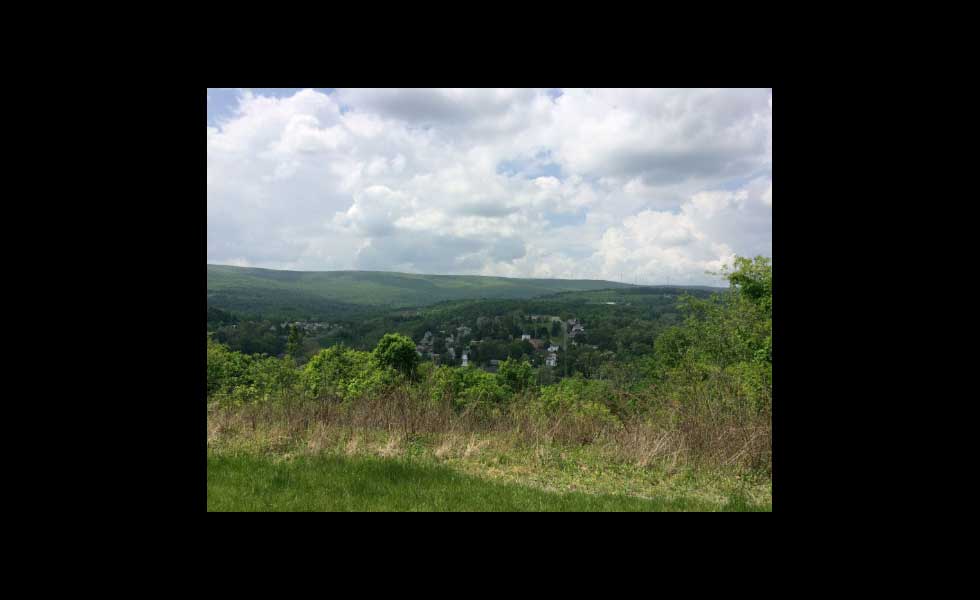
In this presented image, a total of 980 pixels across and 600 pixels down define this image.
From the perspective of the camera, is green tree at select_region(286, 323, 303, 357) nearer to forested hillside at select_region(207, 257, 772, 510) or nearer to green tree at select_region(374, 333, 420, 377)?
forested hillside at select_region(207, 257, 772, 510)

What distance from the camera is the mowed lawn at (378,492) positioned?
162 inches

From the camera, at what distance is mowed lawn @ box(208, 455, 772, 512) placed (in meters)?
4.11

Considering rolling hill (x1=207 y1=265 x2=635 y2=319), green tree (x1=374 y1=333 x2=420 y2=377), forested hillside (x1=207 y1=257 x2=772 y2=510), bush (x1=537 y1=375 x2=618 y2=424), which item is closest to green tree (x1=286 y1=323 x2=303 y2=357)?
forested hillside (x1=207 y1=257 x2=772 y2=510)

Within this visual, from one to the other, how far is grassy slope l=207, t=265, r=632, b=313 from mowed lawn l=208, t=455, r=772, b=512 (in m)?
34.6

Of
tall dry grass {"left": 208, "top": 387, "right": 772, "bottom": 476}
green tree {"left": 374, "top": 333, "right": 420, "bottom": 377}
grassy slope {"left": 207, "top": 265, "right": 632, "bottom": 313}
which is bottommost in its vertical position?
tall dry grass {"left": 208, "top": 387, "right": 772, "bottom": 476}

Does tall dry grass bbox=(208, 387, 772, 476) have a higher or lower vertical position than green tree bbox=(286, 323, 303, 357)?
lower

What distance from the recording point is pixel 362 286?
2675 inches

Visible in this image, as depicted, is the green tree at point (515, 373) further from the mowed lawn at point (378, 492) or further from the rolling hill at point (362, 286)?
the rolling hill at point (362, 286)

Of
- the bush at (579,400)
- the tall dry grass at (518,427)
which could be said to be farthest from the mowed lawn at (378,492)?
the bush at (579,400)

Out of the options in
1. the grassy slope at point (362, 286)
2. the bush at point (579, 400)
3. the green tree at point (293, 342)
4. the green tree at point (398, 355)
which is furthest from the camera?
the grassy slope at point (362, 286)

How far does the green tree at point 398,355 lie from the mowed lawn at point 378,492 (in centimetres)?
430

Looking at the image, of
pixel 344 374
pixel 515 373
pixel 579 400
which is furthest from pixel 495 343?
pixel 579 400

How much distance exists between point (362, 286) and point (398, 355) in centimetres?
6059
